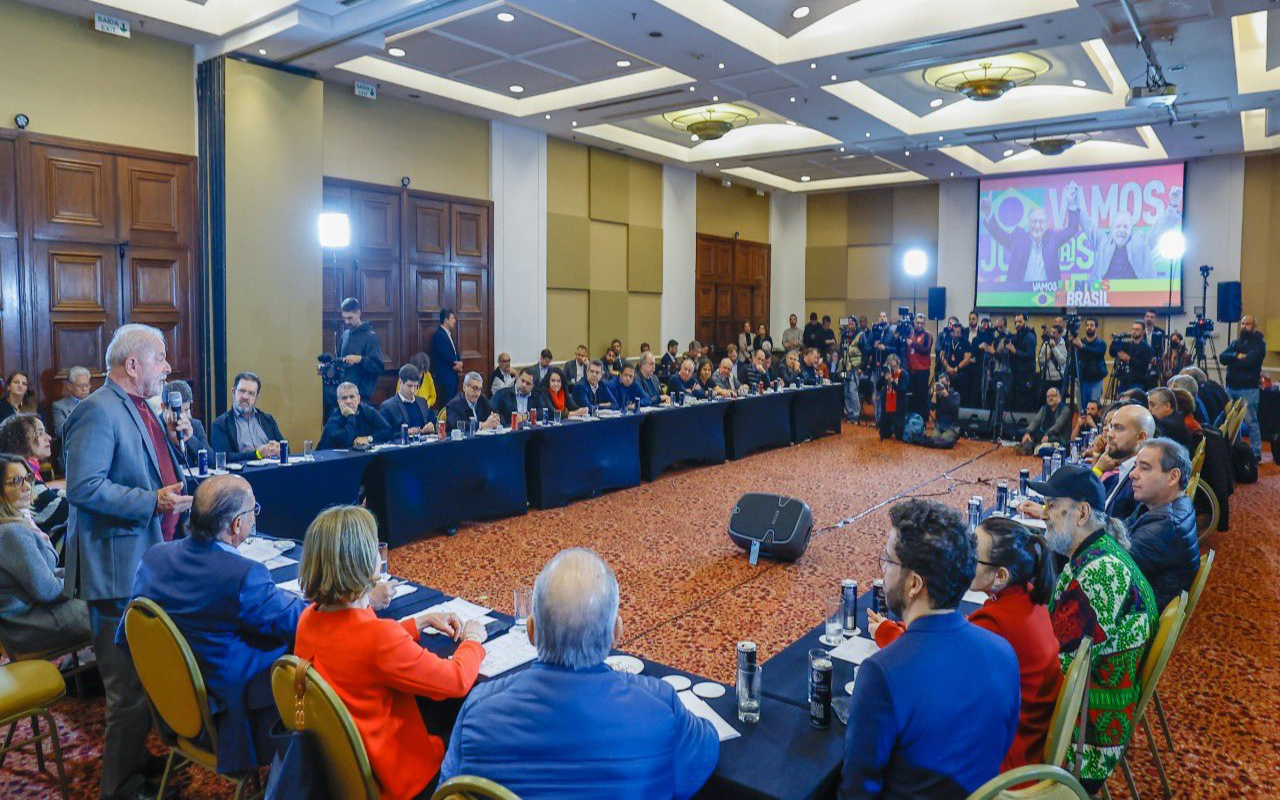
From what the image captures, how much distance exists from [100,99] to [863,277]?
13034mm

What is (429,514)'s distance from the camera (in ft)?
19.9

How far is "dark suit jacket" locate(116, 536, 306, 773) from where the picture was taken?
238cm

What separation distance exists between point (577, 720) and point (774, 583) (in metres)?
3.99

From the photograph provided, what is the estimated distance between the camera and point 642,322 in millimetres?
14039

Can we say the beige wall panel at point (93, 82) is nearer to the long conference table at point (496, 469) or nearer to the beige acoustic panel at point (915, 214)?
the long conference table at point (496, 469)

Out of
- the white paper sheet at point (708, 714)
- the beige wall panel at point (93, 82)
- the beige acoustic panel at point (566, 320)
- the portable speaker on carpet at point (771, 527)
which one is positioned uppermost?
the beige wall panel at point (93, 82)

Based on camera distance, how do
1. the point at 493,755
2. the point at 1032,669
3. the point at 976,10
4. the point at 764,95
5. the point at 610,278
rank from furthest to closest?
the point at 610,278, the point at 764,95, the point at 976,10, the point at 1032,669, the point at 493,755

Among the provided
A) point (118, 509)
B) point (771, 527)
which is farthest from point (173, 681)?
point (771, 527)

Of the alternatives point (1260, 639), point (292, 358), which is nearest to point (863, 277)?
point (292, 358)

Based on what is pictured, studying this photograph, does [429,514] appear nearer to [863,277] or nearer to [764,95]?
[764,95]

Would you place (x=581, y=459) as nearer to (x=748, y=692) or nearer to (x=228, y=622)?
(x=228, y=622)

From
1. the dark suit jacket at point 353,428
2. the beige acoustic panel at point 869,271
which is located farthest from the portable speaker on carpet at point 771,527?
the beige acoustic panel at point 869,271

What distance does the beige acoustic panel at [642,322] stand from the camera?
542 inches

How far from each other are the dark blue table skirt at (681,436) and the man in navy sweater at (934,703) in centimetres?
637
